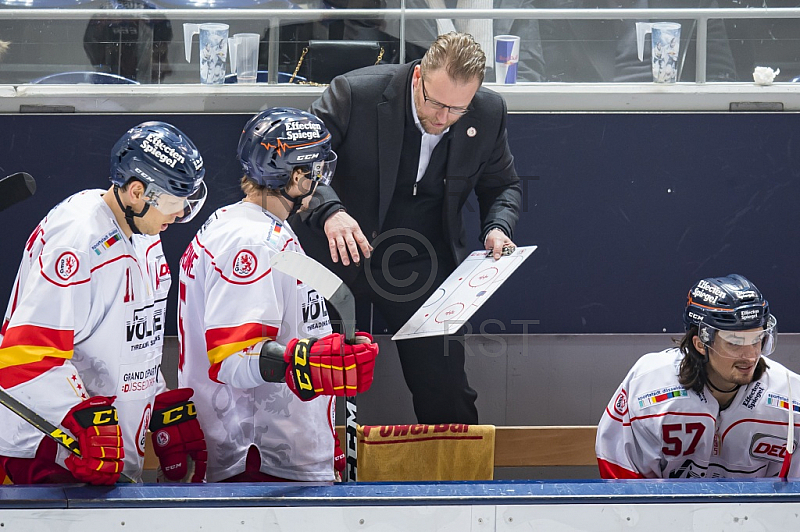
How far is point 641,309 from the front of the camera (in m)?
3.47

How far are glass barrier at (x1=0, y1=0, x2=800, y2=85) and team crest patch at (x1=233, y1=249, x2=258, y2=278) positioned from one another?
148 centimetres

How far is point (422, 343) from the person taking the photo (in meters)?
2.97

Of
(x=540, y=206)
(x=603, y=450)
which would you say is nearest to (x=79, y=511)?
(x=603, y=450)

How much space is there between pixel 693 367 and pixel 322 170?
3.32 feet

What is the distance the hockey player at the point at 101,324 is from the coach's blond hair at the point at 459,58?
87 cm

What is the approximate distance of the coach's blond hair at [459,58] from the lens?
2.53 meters

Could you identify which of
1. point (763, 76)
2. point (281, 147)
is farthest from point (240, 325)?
point (763, 76)

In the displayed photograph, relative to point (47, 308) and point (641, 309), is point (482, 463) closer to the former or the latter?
point (641, 309)

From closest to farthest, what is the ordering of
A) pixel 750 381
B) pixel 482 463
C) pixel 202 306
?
pixel 202 306, pixel 750 381, pixel 482 463

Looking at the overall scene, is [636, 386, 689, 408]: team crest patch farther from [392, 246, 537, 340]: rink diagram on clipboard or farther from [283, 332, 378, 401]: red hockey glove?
[283, 332, 378, 401]: red hockey glove

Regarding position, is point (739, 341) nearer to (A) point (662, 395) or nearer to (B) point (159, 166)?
(A) point (662, 395)

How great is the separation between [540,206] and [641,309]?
1.78 feet

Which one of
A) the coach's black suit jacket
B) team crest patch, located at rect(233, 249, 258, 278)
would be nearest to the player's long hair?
the coach's black suit jacket

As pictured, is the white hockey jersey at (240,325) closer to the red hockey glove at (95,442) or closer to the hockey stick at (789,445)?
the red hockey glove at (95,442)
